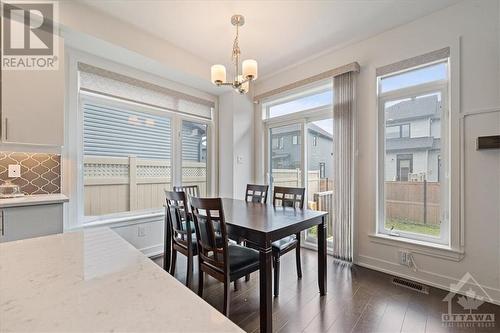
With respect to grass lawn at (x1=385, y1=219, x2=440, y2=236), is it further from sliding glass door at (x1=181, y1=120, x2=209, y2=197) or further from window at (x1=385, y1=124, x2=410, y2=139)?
sliding glass door at (x1=181, y1=120, x2=209, y2=197)

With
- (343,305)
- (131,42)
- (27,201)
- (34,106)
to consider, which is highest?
(131,42)

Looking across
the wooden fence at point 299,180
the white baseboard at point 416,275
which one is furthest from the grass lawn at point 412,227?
the wooden fence at point 299,180

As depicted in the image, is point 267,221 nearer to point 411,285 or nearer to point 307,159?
point 411,285

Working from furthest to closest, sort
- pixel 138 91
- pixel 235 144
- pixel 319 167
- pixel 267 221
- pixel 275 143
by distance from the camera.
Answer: pixel 275 143 → pixel 235 144 → pixel 319 167 → pixel 138 91 → pixel 267 221

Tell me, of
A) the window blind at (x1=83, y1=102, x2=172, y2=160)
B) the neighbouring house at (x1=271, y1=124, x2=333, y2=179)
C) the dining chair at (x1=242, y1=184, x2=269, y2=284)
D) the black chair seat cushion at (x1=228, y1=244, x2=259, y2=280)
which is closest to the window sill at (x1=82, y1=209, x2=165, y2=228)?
the window blind at (x1=83, y1=102, x2=172, y2=160)

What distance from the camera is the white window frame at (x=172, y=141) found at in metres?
2.78

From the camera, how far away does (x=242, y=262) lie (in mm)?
1898

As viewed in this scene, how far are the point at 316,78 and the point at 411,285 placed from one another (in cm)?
277

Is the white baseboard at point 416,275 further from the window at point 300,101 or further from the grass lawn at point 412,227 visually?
the window at point 300,101

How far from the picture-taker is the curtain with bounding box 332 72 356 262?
299 centimetres

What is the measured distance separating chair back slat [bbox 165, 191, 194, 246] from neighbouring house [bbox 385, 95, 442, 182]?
7.97ft

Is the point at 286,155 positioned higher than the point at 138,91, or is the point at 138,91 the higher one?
the point at 138,91

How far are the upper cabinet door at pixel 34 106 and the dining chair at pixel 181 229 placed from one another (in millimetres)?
1286

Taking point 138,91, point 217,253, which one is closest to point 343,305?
point 217,253
